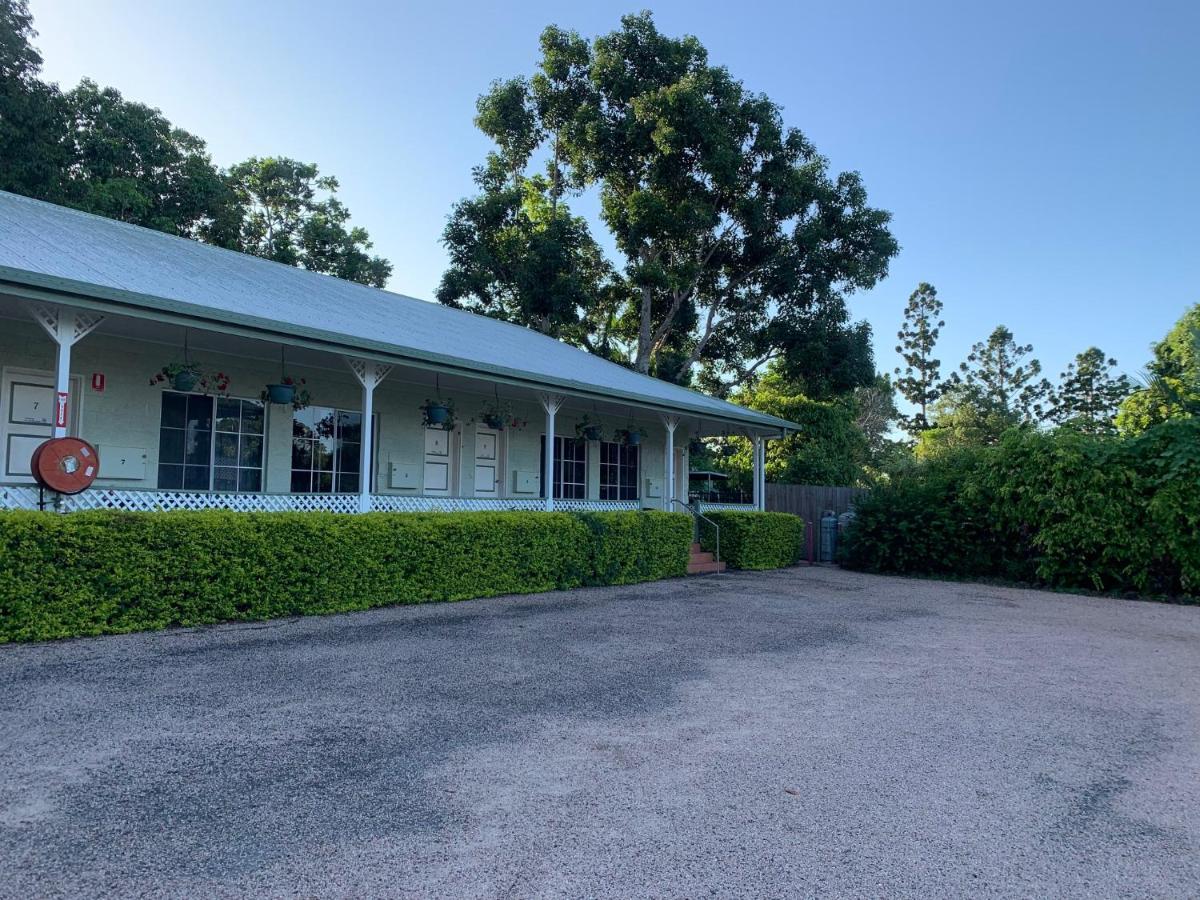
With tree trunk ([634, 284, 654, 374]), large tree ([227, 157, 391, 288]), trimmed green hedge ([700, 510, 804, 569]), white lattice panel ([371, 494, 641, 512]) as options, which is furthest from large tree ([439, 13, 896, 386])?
white lattice panel ([371, 494, 641, 512])

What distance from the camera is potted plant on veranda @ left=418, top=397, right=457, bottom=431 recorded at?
1189 centimetres

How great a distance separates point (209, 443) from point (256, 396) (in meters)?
0.95

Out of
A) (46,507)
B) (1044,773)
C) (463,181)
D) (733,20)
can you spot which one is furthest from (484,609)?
(463,181)

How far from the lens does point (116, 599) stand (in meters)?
6.62

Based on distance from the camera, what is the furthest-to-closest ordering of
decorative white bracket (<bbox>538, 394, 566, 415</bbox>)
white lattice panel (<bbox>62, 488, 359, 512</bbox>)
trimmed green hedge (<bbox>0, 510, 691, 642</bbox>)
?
decorative white bracket (<bbox>538, 394, 566, 415</bbox>)
white lattice panel (<bbox>62, 488, 359, 512</bbox>)
trimmed green hedge (<bbox>0, 510, 691, 642</bbox>)

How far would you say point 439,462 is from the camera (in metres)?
13.5

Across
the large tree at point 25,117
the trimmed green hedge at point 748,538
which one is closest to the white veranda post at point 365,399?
the trimmed green hedge at point 748,538

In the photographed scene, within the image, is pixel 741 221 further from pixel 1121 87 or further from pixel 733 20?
pixel 1121 87

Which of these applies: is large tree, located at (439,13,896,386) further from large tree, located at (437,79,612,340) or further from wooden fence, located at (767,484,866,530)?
wooden fence, located at (767,484,866,530)

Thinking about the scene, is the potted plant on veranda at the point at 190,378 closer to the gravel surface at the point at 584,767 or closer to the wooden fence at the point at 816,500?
the gravel surface at the point at 584,767

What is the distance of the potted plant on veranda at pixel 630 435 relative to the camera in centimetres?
1598

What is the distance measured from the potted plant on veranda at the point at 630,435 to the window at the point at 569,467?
79 centimetres

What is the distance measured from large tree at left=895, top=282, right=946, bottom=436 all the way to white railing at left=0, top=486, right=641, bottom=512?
43805 millimetres

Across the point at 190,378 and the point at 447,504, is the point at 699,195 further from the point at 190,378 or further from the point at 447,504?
the point at 190,378
